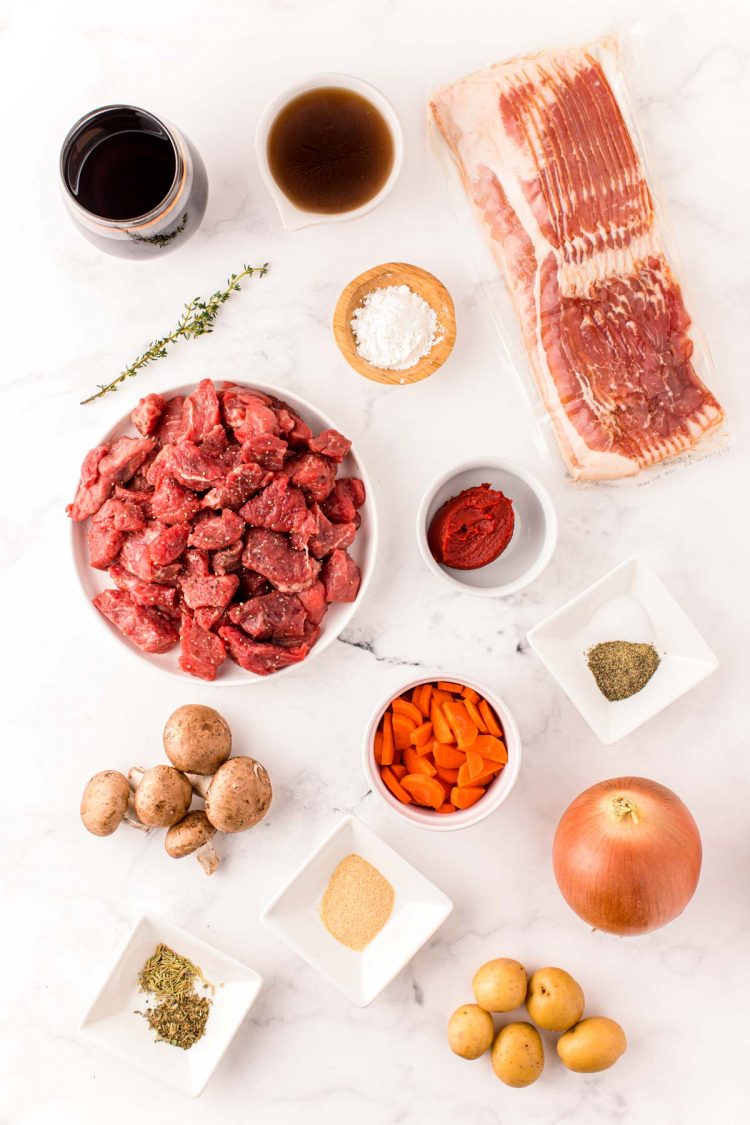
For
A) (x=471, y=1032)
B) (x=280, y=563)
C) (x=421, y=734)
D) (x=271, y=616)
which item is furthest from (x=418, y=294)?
(x=471, y=1032)

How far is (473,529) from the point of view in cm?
217

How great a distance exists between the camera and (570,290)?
226 centimetres

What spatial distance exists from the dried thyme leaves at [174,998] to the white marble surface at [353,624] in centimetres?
12

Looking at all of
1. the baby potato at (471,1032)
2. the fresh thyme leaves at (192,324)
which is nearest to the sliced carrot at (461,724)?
the baby potato at (471,1032)

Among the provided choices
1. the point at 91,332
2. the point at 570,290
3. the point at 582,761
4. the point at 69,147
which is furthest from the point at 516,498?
the point at 69,147

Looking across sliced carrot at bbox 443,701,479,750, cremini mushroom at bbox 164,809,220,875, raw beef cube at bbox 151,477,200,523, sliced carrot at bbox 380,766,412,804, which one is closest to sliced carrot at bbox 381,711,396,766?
sliced carrot at bbox 380,766,412,804

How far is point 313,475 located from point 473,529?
419 millimetres

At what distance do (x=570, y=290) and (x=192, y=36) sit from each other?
1.21m

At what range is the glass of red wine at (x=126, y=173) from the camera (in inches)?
81.0

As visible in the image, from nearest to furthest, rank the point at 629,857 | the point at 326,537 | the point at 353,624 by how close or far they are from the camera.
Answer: the point at 629,857 → the point at 326,537 → the point at 353,624

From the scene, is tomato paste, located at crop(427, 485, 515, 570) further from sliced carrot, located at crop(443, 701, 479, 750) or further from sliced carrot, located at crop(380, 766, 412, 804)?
sliced carrot, located at crop(380, 766, 412, 804)

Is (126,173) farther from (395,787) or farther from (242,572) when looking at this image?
(395,787)

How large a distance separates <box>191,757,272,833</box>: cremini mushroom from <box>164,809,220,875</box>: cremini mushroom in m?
0.05

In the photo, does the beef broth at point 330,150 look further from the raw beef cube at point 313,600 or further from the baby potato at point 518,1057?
the baby potato at point 518,1057
